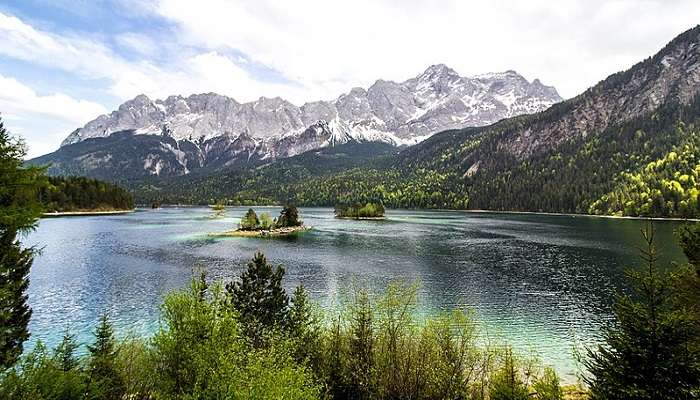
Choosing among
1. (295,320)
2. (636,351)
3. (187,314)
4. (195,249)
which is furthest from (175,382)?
(195,249)

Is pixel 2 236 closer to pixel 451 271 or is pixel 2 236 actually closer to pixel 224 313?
pixel 224 313

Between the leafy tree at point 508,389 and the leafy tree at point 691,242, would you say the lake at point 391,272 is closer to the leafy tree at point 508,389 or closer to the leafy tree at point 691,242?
the leafy tree at point 691,242

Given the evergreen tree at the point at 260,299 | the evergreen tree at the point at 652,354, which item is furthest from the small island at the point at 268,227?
the evergreen tree at the point at 652,354

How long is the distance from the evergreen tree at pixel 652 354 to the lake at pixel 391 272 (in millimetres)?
21201

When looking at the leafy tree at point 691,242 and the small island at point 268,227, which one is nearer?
the leafy tree at point 691,242

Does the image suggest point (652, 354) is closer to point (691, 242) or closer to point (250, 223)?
point (691, 242)

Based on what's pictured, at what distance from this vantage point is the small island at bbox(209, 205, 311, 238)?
154875mm

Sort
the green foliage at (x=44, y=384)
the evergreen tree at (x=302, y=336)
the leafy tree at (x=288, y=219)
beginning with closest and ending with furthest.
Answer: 1. the green foliage at (x=44, y=384)
2. the evergreen tree at (x=302, y=336)
3. the leafy tree at (x=288, y=219)

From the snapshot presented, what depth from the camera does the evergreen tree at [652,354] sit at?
63.0 ft

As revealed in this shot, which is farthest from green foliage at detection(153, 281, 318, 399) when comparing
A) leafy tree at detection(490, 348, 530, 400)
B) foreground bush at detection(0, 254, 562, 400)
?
leafy tree at detection(490, 348, 530, 400)

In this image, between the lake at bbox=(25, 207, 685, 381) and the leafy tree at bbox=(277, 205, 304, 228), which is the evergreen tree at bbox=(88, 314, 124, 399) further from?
the leafy tree at bbox=(277, 205, 304, 228)

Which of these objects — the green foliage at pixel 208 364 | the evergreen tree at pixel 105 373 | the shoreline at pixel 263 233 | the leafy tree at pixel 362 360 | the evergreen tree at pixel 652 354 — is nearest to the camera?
the evergreen tree at pixel 652 354

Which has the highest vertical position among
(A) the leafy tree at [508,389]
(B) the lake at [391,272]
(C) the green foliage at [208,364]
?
(C) the green foliage at [208,364]

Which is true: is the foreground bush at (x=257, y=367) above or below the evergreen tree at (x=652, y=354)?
below
